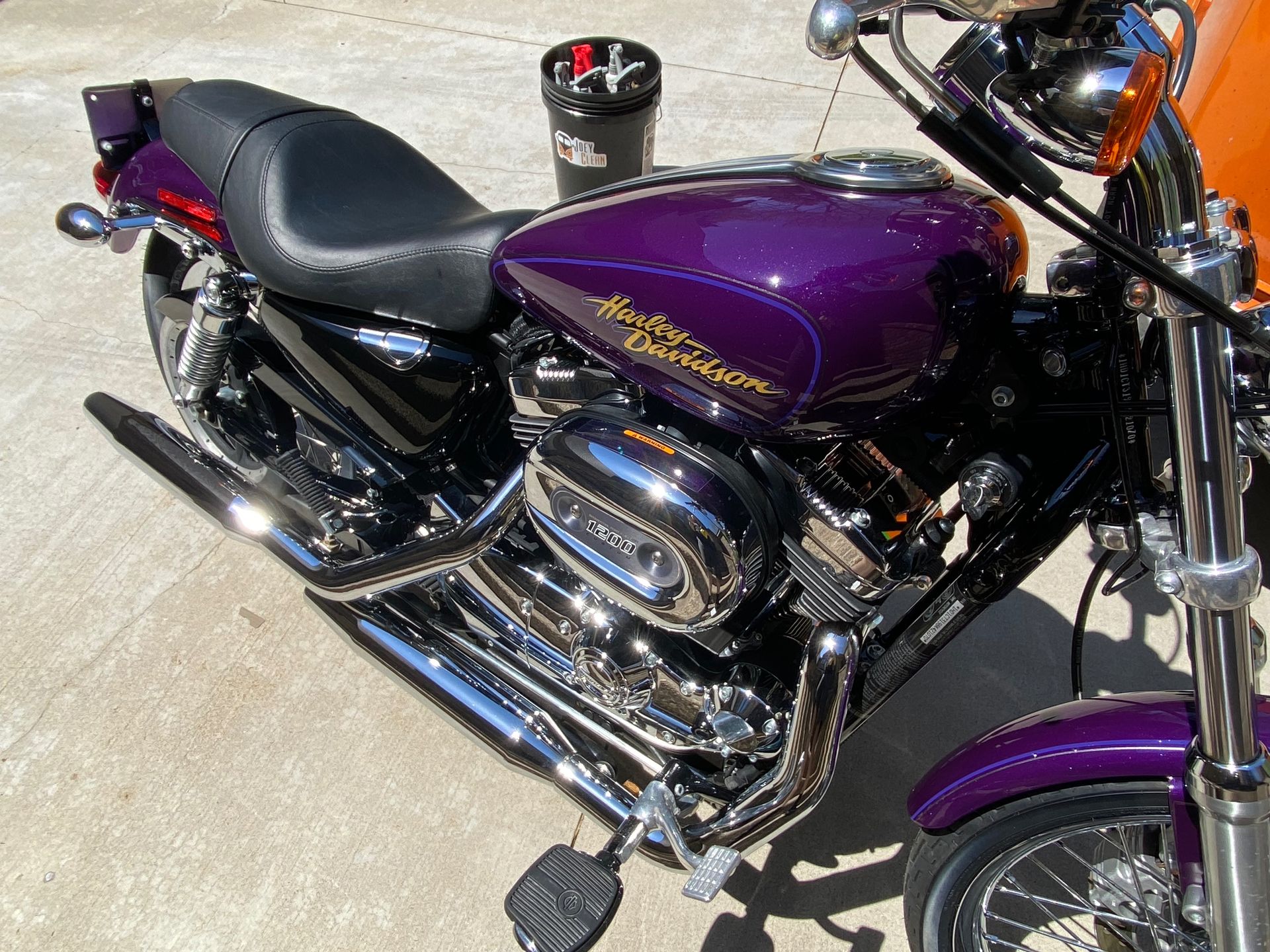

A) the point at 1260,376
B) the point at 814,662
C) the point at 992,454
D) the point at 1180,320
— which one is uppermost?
the point at 1180,320

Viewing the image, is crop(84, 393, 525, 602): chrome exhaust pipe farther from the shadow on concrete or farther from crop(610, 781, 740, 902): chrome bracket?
the shadow on concrete

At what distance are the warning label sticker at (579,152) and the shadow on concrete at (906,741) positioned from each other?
1743 mm

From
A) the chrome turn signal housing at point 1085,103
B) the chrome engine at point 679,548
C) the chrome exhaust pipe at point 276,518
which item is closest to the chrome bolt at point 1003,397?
the chrome engine at point 679,548

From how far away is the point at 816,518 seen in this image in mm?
1349

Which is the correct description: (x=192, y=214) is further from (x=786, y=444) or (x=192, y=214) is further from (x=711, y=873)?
(x=711, y=873)

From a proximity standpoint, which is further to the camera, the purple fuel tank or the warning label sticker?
the warning label sticker

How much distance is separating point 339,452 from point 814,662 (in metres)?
1.12

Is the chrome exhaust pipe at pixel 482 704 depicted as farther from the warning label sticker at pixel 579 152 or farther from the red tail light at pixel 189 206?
the warning label sticker at pixel 579 152

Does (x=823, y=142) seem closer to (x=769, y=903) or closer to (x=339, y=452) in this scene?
(x=339, y=452)

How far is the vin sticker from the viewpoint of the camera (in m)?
1.40

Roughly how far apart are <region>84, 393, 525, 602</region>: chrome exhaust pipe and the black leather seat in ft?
1.15

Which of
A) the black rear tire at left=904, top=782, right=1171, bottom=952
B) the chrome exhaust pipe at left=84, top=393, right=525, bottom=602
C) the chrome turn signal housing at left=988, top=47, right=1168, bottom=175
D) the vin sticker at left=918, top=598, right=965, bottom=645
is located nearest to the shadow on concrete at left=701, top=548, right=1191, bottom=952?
the black rear tire at left=904, top=782, right=1171, bottom=952

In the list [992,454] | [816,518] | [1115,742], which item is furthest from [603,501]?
[1115,742]

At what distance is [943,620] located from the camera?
1.42 m
